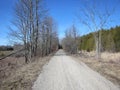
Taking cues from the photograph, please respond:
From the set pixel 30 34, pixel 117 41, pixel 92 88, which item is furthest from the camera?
pixel 117 41

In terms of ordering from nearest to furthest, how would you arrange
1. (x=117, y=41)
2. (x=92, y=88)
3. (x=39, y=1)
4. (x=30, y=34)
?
(x=92, y=88) < (x=30, y=34) < (x=39, y=1) < (x=117, y=41)

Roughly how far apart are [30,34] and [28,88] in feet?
54.8

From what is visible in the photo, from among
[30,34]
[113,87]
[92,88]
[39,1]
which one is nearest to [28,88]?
[92,88]

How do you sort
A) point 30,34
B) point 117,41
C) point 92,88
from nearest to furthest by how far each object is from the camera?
1. point 92,88
2. point 30,34
3. point 117,41

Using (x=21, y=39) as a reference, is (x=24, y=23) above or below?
above

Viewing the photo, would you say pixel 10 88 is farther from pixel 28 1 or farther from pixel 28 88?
pixel 28 1

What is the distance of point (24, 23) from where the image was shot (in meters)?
A: 23.9

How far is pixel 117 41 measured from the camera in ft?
204

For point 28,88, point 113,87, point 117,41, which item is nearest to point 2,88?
point 28,88

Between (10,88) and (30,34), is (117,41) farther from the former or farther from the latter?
(10,88)

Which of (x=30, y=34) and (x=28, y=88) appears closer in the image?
(x=28, y=88)

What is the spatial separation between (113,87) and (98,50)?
55.7ft

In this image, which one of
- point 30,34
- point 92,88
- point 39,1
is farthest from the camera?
point 39,1

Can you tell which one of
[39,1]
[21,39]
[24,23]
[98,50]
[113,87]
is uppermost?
[39,1]
